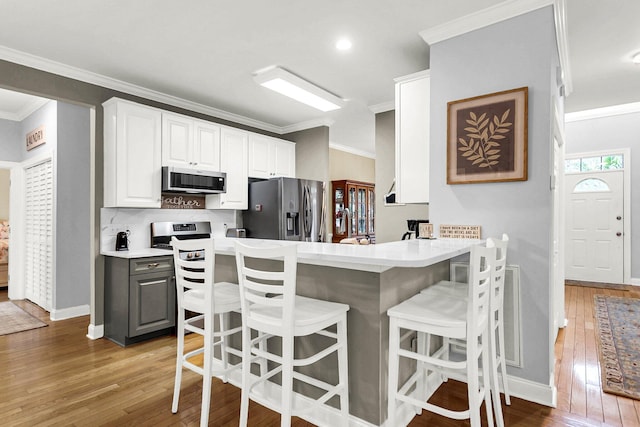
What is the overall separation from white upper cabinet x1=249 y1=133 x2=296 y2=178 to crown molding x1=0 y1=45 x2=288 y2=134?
0.44 m

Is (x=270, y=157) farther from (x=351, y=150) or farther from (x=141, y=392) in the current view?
(x=141, y=392)

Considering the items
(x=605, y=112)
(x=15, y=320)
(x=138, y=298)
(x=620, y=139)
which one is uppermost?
(x=605, y=112)

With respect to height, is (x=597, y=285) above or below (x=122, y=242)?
below

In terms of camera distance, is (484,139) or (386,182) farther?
(386,182)

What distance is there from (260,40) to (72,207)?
3237 mm

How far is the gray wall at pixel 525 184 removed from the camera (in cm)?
223

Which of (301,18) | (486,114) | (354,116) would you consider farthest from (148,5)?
(354,116)

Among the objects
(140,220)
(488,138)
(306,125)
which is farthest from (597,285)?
(140,220)

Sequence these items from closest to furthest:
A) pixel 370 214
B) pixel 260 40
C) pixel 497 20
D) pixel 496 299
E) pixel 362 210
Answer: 1. pixel 496 299
2. pixel 497 20
3. pixel 260 40
4. pixel 362 210
5. pixel 370 214

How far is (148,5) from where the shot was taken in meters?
2.37

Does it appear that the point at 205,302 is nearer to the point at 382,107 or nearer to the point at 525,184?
the point at 525,184

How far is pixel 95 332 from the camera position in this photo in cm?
349

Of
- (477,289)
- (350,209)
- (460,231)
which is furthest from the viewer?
(350,209)

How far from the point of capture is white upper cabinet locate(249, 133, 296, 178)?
188 inches
